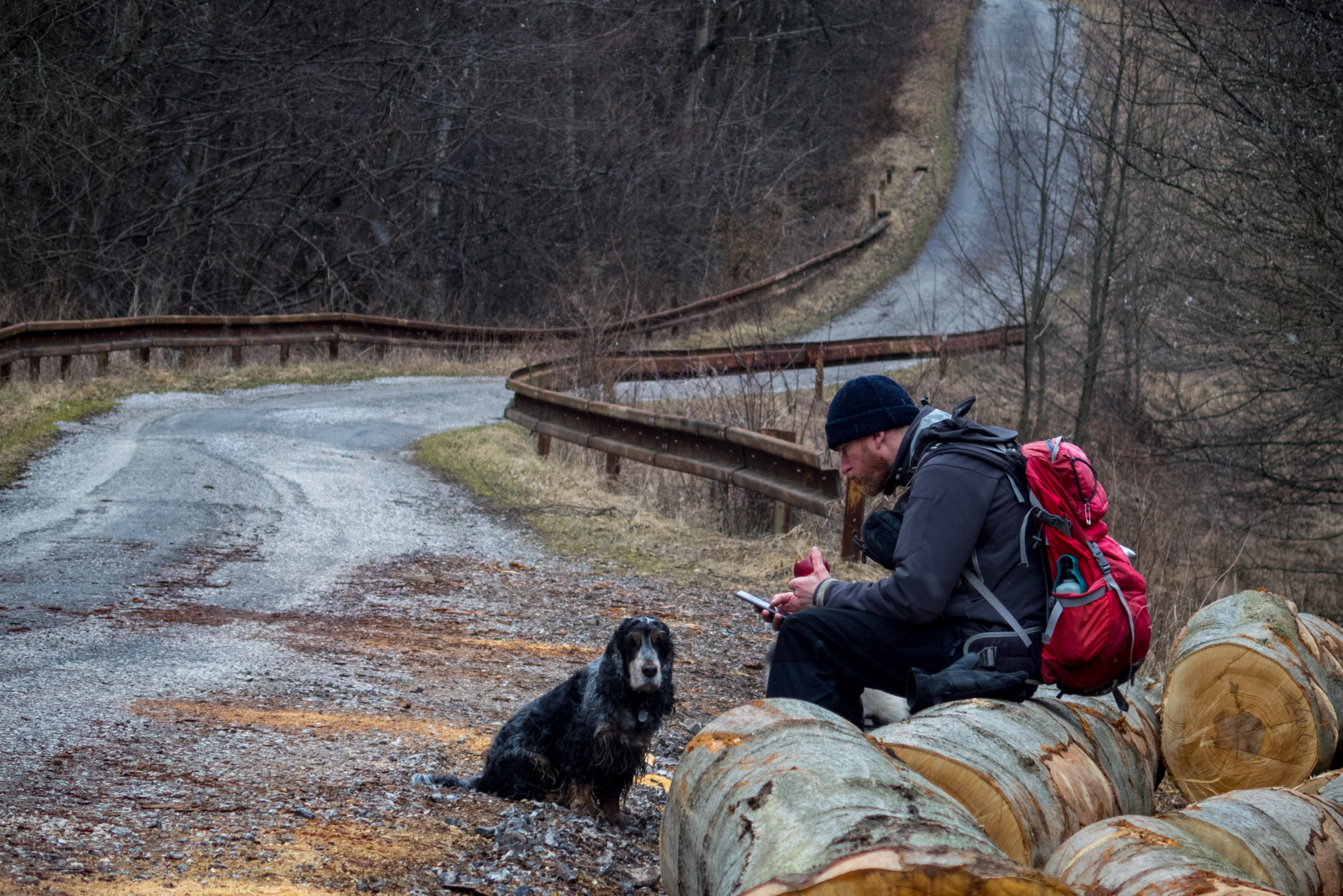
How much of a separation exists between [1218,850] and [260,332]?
17.2m

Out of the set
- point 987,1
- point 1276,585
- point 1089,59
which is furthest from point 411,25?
point 987,1

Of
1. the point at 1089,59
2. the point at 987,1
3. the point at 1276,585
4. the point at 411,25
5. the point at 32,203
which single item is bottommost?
the point at 1276,585

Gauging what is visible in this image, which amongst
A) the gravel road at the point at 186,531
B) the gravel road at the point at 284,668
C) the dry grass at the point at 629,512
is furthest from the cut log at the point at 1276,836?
the dry grass at the point at 629,512

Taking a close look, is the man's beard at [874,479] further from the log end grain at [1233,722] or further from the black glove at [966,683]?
the log end grain at [1233,722]

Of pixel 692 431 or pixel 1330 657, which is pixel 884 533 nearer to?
pixel 1330 657

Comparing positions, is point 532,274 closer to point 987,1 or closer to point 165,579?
point 165,579

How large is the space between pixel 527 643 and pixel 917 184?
34.1 meters

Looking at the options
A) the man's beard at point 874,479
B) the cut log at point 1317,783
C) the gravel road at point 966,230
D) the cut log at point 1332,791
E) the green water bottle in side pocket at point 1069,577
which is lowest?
the cut log at point 1317,783

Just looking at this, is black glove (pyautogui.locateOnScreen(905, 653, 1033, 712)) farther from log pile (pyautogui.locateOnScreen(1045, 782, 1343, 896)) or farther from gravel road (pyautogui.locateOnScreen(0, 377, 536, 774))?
gravel road (pyautogui.locateOnScreen(0, 377, 536, 774))

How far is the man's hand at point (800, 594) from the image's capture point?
164 inches

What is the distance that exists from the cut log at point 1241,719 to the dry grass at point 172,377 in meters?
8.85

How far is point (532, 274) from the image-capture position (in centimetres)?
2791

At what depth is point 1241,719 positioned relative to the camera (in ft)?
15.7

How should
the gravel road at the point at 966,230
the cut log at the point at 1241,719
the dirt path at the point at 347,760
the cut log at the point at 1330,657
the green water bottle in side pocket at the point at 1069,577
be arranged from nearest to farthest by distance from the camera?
1. the dirt path at the point at 347,760
2. the green water bottle in side pocket at the point at 1069,577
3. the cut log at the point at 1241,719
4. the cut log at the point at 1330,657
5. the gravel road at the point at 966,230
